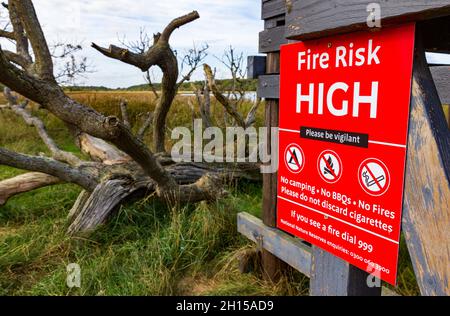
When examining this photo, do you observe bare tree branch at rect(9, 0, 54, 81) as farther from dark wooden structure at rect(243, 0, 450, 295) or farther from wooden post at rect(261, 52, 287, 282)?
dark wooden structure at rect(243, 0, 450, 295)

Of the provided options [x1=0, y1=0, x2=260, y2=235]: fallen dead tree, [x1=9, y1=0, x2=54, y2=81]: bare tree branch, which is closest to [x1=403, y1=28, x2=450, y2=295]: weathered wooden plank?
[x1=0, y1=0, x2=260, y2=235]: fallen dead tree

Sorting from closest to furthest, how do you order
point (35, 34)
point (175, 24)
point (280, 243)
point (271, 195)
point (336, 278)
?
point (336, 278), point (280, 243), point (271, 195), point (35, 34), point (175, 24)

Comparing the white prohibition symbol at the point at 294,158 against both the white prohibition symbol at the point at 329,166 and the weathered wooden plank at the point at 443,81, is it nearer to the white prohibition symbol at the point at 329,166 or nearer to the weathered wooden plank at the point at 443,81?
the white prohibition symbol at the point at 329,166

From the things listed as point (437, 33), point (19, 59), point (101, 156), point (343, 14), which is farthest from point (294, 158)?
point (19, 59)

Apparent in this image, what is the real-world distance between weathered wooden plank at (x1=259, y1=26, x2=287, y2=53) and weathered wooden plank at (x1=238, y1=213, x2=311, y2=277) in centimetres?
120

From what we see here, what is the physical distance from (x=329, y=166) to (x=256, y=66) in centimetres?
108

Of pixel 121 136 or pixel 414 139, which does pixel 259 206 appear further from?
pixel 414 139

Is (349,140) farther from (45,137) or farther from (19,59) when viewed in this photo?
(45,137)

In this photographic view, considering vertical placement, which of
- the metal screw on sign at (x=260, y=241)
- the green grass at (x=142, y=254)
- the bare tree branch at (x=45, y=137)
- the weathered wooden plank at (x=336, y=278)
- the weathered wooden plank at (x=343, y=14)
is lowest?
the green grass at (x=142, y=254)

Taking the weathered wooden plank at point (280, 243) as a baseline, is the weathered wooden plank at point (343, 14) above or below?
above

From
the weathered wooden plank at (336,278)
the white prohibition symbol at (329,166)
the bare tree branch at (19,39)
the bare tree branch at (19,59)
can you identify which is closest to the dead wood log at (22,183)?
the bare tree branch at (19,59)

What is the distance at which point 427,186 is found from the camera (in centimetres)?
133

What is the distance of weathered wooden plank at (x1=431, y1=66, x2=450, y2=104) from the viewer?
1.66 meters

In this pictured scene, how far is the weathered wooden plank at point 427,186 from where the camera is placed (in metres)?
1.29
